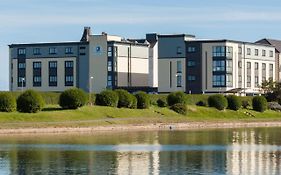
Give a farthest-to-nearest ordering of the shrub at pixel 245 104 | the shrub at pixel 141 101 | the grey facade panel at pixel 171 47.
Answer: the grey facade panel at pixel 171 47 < the shrub at pixel 245 104 < the shrub at pixel 141 101

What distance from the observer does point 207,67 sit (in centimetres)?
18188

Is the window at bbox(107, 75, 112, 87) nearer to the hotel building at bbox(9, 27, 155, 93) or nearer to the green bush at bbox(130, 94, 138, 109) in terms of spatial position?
the hotel building at bbox(9, 27, 155, 93)

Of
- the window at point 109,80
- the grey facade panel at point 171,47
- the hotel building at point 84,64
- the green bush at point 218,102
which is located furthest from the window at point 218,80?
the green bush at point 218,102

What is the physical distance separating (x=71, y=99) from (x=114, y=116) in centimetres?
738

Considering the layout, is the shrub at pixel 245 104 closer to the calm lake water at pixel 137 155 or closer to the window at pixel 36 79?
the window at pixel 36 79

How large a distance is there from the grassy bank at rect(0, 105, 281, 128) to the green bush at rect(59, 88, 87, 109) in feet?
3.28

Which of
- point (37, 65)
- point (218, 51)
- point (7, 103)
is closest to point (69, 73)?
point (37, 65)

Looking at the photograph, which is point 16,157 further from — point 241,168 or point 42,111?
point 42,111

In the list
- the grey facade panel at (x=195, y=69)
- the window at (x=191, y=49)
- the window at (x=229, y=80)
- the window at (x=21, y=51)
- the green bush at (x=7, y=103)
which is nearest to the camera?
the green bush at (x=7, y=103)

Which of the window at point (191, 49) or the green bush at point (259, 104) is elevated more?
the window at point (191, 49)

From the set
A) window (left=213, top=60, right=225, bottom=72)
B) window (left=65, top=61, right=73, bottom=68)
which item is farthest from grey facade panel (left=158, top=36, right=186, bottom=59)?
window (left=65, top=61, right=73, bottom=68)

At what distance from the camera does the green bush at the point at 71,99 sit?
369 feet

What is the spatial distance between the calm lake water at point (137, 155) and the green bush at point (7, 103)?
14625mm

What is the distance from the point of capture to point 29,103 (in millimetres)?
104312
